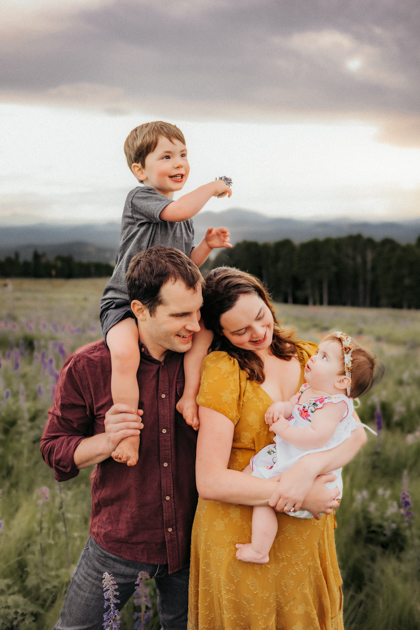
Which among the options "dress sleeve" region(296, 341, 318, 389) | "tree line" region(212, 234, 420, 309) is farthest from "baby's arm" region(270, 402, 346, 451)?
"tree line" region(212, 234, 420, 309)

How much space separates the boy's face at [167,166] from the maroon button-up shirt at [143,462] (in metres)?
1.09

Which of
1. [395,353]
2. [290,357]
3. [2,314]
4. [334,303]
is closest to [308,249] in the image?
[334,303]

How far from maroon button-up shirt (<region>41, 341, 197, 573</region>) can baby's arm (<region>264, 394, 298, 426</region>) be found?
0.43 m

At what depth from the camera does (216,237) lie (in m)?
2.89

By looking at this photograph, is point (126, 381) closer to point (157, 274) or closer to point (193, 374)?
point (193, 374)

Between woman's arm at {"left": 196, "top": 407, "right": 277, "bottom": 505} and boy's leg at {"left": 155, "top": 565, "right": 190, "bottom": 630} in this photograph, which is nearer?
woman's arm at {"left": 196, "top": 407, "right": 277, "bottom": 505}

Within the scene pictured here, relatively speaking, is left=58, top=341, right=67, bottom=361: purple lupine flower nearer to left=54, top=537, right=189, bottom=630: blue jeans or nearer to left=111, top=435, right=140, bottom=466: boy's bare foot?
left=54, top=537, right=189, bottom=630: blue jeans

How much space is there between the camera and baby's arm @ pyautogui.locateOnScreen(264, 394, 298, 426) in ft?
6.97

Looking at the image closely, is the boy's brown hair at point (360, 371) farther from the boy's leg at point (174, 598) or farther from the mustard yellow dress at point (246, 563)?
the boy's leg at point (174, 598)

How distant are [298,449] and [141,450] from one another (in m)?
0.77

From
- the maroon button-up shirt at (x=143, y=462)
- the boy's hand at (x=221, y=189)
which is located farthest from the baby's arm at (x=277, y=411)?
the boy's hand at (x=221, y=189)

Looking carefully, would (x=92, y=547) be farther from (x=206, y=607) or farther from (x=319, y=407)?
(x=319, y=407)

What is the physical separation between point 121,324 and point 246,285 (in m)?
0.71

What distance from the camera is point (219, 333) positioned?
2.40 metres
